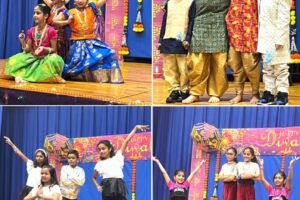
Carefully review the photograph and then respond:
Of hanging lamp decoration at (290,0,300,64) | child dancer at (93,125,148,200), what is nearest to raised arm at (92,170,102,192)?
child dancer at (93,125,148,200)

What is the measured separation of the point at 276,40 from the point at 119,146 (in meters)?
0.94

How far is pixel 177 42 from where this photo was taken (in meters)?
2.79

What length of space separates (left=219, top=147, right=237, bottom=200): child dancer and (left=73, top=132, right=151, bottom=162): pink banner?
38cm

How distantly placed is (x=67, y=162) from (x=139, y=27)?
1.44 metres

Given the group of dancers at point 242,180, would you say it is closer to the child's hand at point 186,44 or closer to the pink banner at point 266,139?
the pink banner at point 266,139

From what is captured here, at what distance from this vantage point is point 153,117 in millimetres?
2695

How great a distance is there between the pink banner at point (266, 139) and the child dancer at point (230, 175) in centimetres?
4

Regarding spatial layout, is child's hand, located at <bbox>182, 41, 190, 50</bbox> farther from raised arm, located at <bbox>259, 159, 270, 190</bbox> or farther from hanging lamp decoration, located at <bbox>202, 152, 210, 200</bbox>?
raised arm, located at <bbox>259, 159, 270, 190</bbox>

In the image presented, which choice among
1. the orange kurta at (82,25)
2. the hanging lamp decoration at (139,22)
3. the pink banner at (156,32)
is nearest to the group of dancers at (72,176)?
the orange kurta at (82,25)

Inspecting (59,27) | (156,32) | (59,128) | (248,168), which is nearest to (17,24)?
(59,27)

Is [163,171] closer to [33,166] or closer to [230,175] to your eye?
[230,175]

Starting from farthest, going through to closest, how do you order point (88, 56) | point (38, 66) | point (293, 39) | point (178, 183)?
point (293, 39)
point (88, 56)
point (38, 66)
point (178, 183)

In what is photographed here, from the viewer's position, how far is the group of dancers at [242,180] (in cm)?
261

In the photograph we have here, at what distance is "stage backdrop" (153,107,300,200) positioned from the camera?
263cm
